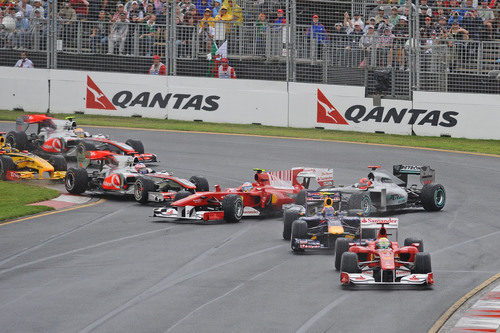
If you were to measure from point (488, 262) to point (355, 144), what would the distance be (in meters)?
13.6

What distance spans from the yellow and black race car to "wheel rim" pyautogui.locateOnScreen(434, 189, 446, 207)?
29.2ft

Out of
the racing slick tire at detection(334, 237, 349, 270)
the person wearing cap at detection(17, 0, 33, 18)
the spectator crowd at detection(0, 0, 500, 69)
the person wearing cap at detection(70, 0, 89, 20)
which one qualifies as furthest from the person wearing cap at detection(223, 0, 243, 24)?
the racing slick tire at detection(334, 237, 349, 270)

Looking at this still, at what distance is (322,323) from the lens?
11.2 meters

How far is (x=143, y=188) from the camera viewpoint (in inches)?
763

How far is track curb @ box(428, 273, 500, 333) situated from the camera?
11.2 meters

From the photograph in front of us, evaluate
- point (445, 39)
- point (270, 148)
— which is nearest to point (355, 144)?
point (270, 148)

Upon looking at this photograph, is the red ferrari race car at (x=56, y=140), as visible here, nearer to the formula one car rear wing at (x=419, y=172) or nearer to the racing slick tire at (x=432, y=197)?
the formula one car rear wing at (x=419, y=172)

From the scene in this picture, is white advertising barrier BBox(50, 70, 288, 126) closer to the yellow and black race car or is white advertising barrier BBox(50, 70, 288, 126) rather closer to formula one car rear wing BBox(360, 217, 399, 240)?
the yellow and black race car

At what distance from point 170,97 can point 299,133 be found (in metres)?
4.96

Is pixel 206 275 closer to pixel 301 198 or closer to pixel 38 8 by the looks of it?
pixel 301 198

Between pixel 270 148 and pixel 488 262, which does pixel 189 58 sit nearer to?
pixel 270 148

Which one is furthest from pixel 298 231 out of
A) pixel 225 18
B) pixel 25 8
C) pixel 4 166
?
pixel 25 8

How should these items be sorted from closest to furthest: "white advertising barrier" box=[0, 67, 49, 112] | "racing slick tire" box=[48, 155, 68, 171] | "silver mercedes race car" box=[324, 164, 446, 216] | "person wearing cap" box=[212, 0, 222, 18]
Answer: "silver mercedes race car" box=[324, 164, 446, 216] → "racing slick tire" box=[48, 155, 68, 171] → "white advertising barrier" box=[0, 67, 49, 112] → "person wearing cap" box=[212, 0, 222, 18]

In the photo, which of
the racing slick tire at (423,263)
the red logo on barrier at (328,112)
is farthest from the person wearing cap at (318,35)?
the racing slick tire at (423,263)
